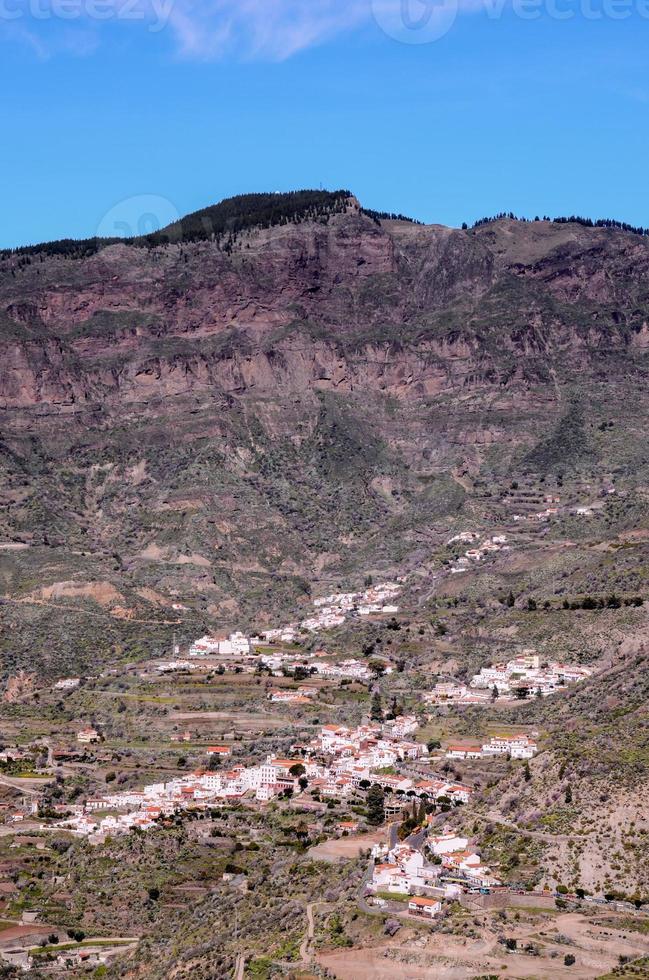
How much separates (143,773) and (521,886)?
4035 cm

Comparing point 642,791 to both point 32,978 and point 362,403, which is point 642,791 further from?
point 362,403

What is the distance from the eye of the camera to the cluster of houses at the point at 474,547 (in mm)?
153000

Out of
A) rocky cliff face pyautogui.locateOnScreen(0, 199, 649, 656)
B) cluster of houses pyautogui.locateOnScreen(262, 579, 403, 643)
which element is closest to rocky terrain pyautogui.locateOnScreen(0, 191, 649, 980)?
rocky cliff face pyautogui.locateOnScreen(0, 199, 649, 656)

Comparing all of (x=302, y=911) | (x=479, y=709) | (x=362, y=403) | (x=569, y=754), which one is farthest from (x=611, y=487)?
(x=302, y=911)

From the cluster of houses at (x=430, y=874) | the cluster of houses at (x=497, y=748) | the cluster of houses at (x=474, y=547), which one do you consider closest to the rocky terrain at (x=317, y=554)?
the cluster of houses at (x=474, y=547)

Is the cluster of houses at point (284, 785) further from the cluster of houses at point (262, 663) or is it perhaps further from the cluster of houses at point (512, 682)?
the cluster of houses at point (262, 663)

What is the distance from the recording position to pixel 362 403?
19012cm

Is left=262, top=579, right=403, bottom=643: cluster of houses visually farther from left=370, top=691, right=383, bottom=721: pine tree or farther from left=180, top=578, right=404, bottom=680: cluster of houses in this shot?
left=370, top=691, right=383, bottom=721: pine tree

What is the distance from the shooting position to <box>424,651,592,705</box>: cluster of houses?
111 m

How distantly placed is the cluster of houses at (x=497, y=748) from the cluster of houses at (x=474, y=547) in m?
51.7

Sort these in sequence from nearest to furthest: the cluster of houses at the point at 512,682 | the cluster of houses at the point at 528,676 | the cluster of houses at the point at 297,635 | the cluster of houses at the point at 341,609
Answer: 1. the cluster of houses at the point at 528,676
2. the cluster of houses at the point at 512,682
3. the cluster of houses at the point at 297,635
4. the cluster of houses at the point at 341,609

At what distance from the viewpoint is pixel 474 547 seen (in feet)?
518

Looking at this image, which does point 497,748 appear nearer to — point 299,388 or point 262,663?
point 262,663

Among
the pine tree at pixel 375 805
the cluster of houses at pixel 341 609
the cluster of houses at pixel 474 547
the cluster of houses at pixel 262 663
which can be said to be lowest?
the pine tree at pixel 375 805
